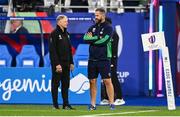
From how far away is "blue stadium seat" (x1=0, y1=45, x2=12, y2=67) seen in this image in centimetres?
1736

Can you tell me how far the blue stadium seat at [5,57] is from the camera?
17.4 meters

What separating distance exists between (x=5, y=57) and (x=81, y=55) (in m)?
2.03

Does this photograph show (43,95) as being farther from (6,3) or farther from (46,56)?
(6,3)

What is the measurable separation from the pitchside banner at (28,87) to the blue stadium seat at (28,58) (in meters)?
1.81

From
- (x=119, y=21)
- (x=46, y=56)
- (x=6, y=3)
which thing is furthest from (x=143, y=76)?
(x=6, y=3)

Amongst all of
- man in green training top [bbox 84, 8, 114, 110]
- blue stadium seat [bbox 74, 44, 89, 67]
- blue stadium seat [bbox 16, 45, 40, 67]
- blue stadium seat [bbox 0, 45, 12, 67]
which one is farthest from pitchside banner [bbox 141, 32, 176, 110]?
blue stadium seat [bbox 0, 45, 12, 67]

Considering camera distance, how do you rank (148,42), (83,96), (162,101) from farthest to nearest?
(162,101) → (83,96) → (148,42)

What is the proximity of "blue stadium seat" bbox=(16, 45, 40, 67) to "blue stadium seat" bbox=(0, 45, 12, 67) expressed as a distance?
0.24 metres

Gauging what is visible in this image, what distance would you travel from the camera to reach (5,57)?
17438 millimetres

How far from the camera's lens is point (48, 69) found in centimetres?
1544

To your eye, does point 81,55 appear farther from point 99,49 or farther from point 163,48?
point 163,48

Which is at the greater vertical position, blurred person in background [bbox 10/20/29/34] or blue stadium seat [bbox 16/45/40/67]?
blurred person in background [bbox 10/20/29/34]

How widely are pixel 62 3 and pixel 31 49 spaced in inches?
90.7

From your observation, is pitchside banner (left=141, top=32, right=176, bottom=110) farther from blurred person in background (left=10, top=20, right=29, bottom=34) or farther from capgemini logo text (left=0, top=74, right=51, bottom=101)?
blurred person in background (left=10, top=20, right=29, bottom=34)
